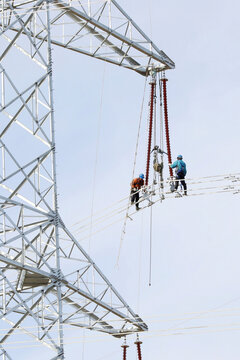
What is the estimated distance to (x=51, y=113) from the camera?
1845 inches

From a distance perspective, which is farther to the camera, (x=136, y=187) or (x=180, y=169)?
(x=136, y=187)

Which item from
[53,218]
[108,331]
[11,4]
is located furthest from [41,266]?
[11,4]

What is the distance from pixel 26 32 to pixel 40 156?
3.90 metres

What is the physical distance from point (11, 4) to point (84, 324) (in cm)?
1037

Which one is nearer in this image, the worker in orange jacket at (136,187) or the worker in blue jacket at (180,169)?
the worker in blue jacket at (180,169)

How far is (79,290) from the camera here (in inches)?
1857

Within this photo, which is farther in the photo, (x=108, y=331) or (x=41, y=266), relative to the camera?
(x=108, y=331)

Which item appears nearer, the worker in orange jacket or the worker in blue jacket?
the worker in blue jacket

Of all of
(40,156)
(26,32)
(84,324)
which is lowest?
(84,324)

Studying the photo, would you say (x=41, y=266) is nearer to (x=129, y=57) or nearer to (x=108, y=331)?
(x=108, y=331)

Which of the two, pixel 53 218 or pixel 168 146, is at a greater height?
pixel 168 146

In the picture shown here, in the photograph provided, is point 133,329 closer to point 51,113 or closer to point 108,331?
point 108,331

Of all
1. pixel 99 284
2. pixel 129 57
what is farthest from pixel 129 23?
pixel 99 284

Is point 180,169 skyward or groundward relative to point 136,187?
groundward
